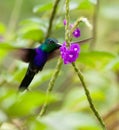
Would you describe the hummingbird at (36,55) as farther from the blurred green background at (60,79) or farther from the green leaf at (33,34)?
the green leaf at (33,34)

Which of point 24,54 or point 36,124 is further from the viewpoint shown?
point 24,54

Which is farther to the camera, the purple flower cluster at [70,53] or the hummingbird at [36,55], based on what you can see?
the hummingbird at [36,55]

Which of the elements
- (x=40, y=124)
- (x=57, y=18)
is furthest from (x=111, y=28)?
(x=40, y=124)

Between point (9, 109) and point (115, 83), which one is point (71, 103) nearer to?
point (115, 83)

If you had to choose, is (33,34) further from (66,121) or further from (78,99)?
(66,121)

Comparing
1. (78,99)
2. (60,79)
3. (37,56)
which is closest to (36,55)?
(37,56)

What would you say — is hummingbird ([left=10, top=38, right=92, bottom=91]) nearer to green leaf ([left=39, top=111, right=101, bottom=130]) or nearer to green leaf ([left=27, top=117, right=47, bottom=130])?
green leaf ([left=39, top=111, right=101, bottom=130])

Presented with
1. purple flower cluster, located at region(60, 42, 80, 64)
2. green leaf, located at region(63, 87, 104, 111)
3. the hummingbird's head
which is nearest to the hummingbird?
the hummingbird's head

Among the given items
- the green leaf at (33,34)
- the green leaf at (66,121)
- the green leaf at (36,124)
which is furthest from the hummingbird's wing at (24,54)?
the green leaf at (36,124)
